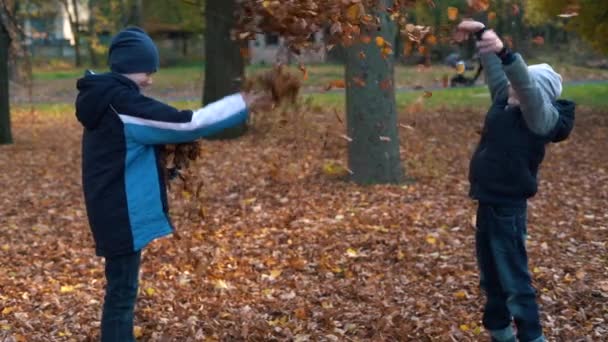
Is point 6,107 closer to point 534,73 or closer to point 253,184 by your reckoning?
point 253,184

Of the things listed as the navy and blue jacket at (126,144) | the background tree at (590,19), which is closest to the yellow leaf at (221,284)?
the navy and blue jacket at (126,144)

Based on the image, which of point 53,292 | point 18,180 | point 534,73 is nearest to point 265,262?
point 53,292

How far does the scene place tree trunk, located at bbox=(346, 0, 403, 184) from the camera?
1044cm

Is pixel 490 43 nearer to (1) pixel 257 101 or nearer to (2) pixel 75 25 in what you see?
(1) pixel 257 101

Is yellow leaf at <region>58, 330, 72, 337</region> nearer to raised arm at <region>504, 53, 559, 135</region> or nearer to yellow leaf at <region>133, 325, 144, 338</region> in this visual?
yellow leaf at <region>133, 325, 144, 338</region>

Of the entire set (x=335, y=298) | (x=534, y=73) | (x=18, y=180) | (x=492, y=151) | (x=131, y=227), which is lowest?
(x=18, y=180)

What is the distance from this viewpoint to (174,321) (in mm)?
5750

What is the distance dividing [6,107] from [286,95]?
12.9 metres

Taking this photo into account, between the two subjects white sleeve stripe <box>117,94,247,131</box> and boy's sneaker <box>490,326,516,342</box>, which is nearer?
white sleeve stripe <box>117,94,247,131</box>

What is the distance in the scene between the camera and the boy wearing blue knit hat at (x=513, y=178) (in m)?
4.64

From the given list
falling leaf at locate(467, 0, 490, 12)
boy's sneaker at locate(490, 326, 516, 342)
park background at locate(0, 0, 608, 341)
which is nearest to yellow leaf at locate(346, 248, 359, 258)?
park background at locate(0, 0, 608, 341)

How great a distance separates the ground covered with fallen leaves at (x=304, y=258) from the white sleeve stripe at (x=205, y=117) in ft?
2.79

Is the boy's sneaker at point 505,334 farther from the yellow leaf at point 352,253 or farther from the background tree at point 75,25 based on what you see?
the background tree at point 75,25

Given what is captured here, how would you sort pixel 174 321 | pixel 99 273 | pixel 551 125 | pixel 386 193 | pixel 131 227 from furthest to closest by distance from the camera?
1. pixel 386 193
2. pixel 99 273
3. pixel 174 321
4. pixel 551 125
5. pixel 131 227
